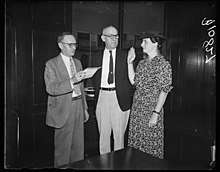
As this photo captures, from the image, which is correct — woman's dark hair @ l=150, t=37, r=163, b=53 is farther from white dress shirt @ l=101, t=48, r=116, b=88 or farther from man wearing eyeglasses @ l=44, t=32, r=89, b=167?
man wearing eyeglasses @ l=44, t=32, r=89, b=167

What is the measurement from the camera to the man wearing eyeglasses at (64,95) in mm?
1668

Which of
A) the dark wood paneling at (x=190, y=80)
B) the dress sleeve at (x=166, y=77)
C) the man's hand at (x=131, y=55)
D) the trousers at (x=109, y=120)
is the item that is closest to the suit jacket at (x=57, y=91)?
the trousers at (x=109, y=120)

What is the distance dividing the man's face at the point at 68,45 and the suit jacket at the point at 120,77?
0.16 meters

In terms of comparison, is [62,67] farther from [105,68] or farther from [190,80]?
[190,80]

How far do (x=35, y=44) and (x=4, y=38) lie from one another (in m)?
0.21

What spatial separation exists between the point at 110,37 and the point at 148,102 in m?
0.55

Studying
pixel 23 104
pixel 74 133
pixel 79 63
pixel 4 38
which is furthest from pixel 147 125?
pixel 4 38

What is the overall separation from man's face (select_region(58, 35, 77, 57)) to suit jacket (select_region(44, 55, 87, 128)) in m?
0.05

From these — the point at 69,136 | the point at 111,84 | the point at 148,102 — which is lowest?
the point at 69,136

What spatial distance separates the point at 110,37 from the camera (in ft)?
5.58

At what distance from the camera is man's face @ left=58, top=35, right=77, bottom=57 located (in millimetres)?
1678

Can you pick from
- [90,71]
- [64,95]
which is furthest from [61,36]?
[64,95]

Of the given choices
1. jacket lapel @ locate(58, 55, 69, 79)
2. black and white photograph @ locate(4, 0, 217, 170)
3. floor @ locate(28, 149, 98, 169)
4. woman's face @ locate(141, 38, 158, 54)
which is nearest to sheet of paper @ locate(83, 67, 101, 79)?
black and white photograph @ locate(4, 0, 217, 170)

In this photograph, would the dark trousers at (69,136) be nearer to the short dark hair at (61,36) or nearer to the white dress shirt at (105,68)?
the white dress shirt at (105,68)
